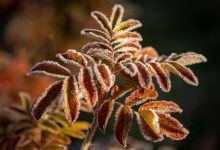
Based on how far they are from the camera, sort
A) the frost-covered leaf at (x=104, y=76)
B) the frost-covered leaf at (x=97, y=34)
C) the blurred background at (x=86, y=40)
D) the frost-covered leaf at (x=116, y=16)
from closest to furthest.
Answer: the frost-covered leaf at (x=104, y=76)
the frost-covered leaf at (x=97, y=34)
the frost-covered leaf at (x=116, y=16)
the blurred background at (x=86, y=40)

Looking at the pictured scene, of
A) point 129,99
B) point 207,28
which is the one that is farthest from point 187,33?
point 129,99

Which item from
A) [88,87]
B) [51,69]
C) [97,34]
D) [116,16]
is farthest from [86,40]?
[88,87]

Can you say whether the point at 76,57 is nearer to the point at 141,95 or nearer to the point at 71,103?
the point at 71,103

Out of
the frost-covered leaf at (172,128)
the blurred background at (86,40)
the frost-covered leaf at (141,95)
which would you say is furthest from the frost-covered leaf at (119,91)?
the blurred background at (86,40)

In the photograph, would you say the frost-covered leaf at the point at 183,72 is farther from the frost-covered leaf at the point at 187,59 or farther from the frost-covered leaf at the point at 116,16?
the frost-covered leaf at the point at 116,16

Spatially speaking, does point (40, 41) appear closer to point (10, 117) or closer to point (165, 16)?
point (10, 117)

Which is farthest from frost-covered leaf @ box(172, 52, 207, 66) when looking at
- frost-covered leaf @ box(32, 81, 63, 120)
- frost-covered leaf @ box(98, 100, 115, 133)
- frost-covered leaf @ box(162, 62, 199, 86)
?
frost-covered leaf @ box(32, 81, 63, 120)
